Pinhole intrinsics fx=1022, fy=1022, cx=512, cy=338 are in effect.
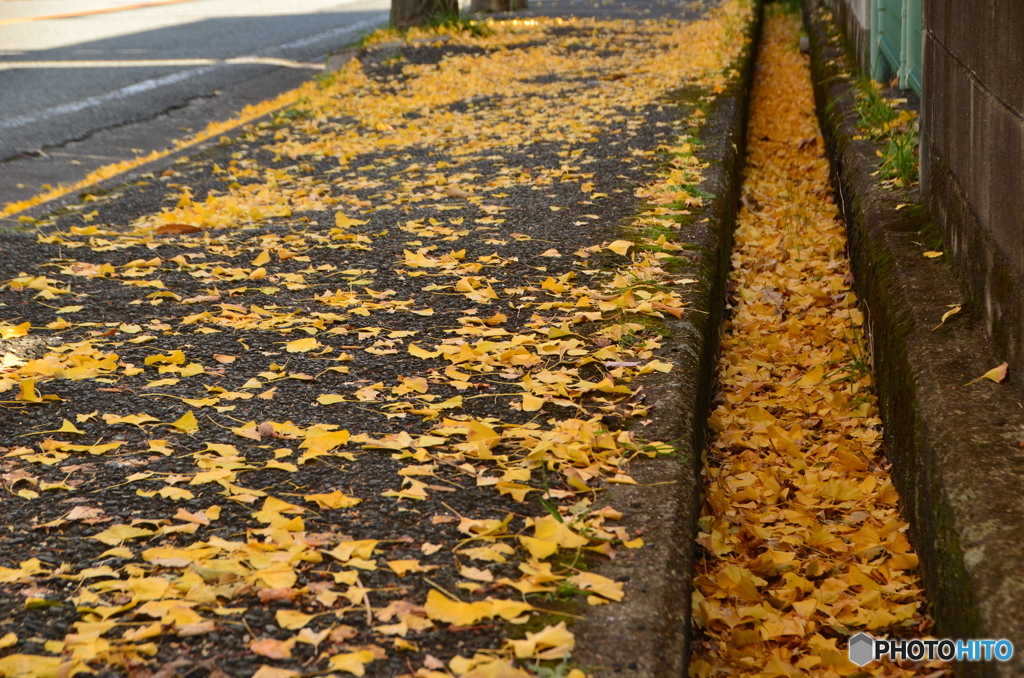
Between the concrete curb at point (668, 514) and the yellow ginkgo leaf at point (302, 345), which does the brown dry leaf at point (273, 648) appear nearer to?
the concrete curb at point (668, 514)

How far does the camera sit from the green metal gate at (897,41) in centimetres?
568

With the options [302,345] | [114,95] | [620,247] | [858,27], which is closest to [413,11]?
[114,95]

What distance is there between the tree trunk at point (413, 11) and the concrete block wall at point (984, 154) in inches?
351

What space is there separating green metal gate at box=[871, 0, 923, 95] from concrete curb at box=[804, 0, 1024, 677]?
7.07 ft

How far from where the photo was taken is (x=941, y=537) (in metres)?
2.20

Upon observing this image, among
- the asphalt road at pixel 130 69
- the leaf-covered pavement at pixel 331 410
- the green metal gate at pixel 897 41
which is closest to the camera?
the leaf-covered pavement at pixel 331 410

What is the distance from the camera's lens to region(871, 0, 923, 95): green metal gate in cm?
568

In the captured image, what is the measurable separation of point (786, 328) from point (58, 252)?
305 centimetres

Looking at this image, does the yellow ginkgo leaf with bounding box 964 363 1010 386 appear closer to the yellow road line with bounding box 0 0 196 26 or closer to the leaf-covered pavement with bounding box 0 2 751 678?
the leaf-covered pavement with bounding box 0 2 751 678

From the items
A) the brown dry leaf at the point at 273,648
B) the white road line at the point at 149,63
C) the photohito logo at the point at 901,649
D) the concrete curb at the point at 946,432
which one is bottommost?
the photohito logo at the point at 901,649

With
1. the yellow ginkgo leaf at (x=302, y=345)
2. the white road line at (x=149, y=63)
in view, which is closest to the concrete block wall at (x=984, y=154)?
the yellow ginkgo leaf at (x=302, y=345)

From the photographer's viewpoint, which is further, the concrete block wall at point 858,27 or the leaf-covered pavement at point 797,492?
the concrete block wall at point 858,27

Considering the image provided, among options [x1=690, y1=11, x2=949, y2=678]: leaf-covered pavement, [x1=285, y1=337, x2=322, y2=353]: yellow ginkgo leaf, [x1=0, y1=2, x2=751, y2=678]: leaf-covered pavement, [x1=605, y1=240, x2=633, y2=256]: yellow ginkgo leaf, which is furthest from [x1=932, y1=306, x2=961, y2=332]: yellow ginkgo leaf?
[x1=285, y1=337, x2=322, y2=353]: yellow ginkgo leaf

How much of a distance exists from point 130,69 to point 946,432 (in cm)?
987
